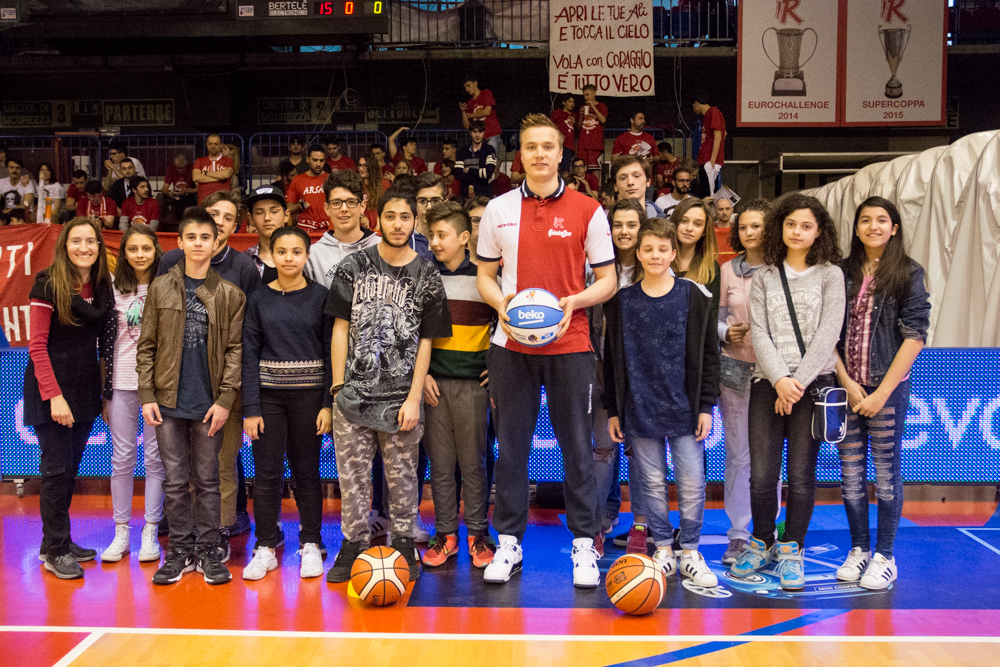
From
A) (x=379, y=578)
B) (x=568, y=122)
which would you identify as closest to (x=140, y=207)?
(x=568, y=122)

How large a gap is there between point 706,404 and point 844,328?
33.0 inches

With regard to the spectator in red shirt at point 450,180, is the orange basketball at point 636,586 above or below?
below

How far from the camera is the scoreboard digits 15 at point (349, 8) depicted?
422 inches

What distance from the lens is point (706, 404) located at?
13.8ft

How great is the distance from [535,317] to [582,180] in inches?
268

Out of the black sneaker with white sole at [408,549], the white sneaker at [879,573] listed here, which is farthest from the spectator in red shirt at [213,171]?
the white sneaker at [879,573]

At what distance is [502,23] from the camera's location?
45.0ft

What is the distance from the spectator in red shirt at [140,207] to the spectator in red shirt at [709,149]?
25.0 ft

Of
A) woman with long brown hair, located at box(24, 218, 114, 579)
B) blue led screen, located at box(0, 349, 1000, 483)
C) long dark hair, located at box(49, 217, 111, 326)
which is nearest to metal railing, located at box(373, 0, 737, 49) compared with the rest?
blue led screen, located at box(0, 349, 1000, 483)

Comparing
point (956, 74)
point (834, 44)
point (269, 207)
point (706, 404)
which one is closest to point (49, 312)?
point (269, 207)

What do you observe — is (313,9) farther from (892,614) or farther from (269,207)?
(892,614)

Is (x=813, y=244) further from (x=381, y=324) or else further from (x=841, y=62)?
(x=841, y=62)

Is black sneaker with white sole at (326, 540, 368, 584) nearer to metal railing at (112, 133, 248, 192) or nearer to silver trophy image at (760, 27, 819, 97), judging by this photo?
silver trophy image at (760, 27, 819, 97)

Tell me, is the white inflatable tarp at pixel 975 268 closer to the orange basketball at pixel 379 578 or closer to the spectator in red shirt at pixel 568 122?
the orange basketball at pixel 379 578
